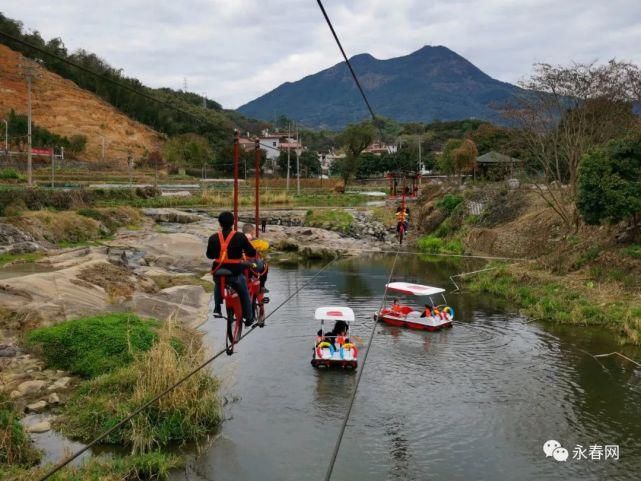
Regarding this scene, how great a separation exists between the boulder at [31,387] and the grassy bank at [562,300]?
18.7 metres

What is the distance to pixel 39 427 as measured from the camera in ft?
43.7

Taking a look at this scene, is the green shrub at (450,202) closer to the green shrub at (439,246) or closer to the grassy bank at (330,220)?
the green shrub at (439,246)

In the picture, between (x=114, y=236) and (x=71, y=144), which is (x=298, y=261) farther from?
(x=71, y=144)

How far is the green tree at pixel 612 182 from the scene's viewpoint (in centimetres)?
2545

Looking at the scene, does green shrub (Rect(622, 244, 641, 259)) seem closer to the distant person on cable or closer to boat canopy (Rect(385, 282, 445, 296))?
boat canopy (Rect(385, 282, 445, 296))

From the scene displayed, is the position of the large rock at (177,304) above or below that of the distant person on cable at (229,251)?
below

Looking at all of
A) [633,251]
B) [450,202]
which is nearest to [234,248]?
[633,251]

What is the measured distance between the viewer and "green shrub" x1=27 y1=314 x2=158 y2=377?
16.3 metres

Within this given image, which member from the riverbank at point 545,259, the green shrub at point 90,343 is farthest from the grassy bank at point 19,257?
the riverbank at point 545,259


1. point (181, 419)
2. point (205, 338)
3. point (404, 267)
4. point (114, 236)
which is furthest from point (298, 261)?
point (181, 419)

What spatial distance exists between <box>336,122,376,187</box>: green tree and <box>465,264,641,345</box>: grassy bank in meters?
54.6

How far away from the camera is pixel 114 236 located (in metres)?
41.1

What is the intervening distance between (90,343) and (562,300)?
61.6 ft

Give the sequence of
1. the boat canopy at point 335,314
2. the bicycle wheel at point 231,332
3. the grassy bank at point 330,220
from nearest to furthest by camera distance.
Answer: the bicycle wheel at point 231,332
the boat canopy at point 335,314
the grassy bank at point 330,220
